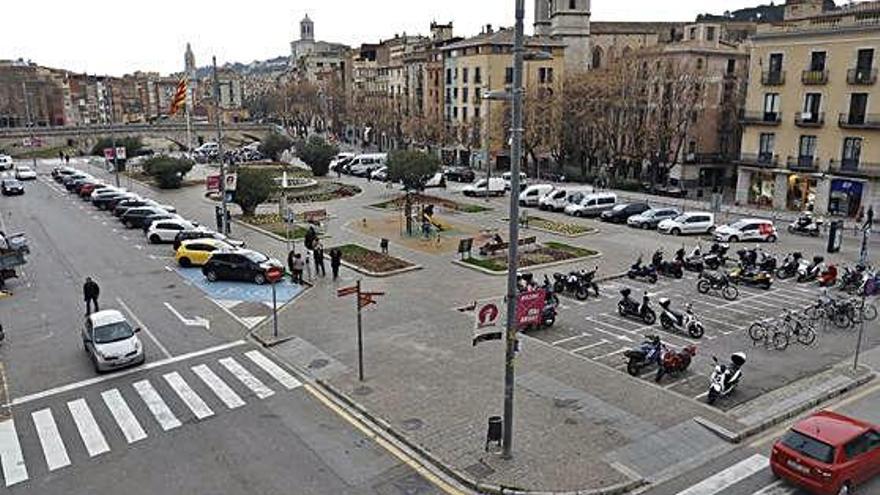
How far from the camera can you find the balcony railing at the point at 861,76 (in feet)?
151

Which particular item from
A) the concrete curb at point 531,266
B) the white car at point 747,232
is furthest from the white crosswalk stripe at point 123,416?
the white car at point 747,232

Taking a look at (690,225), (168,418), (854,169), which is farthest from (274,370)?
(854,169)

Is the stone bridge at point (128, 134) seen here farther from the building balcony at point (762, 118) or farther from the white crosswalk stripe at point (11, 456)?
the white crosswalk stripe at point (11, 456)

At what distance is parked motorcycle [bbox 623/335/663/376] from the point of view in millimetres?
19578

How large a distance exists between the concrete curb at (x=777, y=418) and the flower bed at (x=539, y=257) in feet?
50.8

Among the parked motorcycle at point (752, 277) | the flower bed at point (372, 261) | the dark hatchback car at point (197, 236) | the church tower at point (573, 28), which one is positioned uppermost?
the church tower at point (573, 28)

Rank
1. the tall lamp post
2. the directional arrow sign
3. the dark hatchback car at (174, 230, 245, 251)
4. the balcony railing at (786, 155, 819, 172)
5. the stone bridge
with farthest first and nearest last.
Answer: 1. the stone bridge
2. the balcony railing at (786, 155, 819, 172)
3. the dark hatchback car at (174, 230, 245, 251)
4. the directional arrow sign
5. the tall lamp post

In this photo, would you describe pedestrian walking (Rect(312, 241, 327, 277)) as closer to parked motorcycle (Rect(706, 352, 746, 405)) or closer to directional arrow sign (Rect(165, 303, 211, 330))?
directional arrow sign (Rect(165, 303, 211, 330))

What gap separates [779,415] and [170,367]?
1631cm

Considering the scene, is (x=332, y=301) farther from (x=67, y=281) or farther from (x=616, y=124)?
(x=616, y=124)

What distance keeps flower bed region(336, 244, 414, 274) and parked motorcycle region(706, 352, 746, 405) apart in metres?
16.6

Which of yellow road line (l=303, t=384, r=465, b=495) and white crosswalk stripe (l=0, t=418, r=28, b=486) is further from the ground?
yellow road line (l=303, t=384, r=465, b=495)

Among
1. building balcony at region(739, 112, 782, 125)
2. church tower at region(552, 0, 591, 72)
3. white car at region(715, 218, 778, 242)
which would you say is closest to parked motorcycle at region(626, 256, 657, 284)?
white car at region(715, 218, 778, 242)

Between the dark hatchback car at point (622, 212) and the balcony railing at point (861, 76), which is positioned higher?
the balcony railing at point (861, 76)
